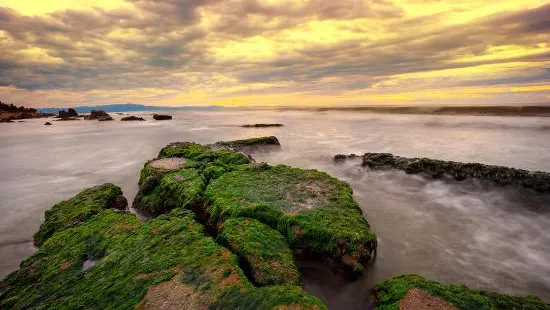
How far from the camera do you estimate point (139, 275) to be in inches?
151

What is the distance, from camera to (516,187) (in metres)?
8.44

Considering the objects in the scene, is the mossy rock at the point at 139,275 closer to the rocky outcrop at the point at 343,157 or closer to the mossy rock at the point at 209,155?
the mossy rock at the point at 209,155

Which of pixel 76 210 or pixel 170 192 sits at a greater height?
pixel 170 192

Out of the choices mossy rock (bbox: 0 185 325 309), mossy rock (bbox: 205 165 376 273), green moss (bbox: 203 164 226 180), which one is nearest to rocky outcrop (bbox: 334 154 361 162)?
mossy rock (bbox: 205 165 376 273)

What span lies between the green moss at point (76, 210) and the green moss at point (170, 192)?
2.13 ft

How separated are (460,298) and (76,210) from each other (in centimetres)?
687

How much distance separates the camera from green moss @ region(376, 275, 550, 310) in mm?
3424

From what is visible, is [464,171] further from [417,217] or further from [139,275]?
[139,275]

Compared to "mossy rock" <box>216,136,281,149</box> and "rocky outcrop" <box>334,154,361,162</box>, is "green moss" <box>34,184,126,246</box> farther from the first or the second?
"rocky outcrop" <box>334,154,361,162</box>

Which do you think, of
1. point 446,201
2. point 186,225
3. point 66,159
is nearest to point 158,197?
point 186,225

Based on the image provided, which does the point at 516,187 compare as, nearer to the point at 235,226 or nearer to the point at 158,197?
the point at 235,226

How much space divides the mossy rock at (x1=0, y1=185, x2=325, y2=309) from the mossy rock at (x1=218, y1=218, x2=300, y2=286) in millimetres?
277

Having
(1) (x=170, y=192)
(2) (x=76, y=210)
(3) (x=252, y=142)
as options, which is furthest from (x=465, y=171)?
(2) (x=76, y=210)

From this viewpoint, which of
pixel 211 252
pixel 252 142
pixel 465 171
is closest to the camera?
pixel 211 252
